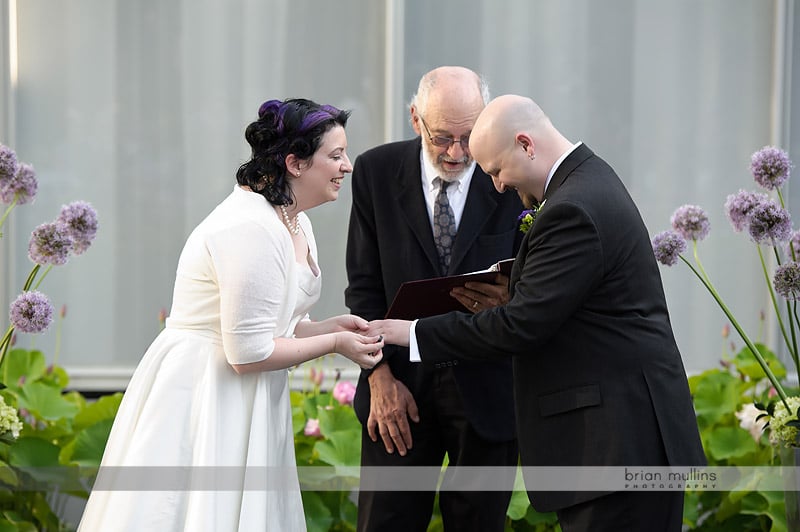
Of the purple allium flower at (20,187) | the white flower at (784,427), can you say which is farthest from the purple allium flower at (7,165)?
the white flower at (784,427)

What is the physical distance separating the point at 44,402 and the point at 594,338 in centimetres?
240

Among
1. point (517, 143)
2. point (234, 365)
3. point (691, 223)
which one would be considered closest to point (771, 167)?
point (691, 223)

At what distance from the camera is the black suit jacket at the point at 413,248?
9.53ft


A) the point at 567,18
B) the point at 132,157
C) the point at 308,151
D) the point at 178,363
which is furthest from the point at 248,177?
the point at 567,18

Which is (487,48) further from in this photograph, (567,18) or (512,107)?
(512,107)

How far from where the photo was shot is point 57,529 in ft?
12.4

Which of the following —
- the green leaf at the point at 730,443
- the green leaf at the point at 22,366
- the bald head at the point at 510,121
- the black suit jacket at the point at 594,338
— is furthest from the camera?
the green leaf at the point at 22,366

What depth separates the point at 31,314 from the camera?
Result: 9.18 feet

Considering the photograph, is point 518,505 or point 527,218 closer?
point 527,218

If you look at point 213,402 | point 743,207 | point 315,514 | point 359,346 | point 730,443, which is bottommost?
point 315,514

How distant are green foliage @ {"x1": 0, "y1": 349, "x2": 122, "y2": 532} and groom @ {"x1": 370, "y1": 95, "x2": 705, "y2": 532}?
1879mm

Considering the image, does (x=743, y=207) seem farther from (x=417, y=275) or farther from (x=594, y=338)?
(x=417, y=275)

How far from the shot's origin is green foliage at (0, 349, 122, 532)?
3539 millimetres

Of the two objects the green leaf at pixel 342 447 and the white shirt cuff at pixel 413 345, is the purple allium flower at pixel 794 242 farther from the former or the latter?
the green leaf at pixel 342 447
